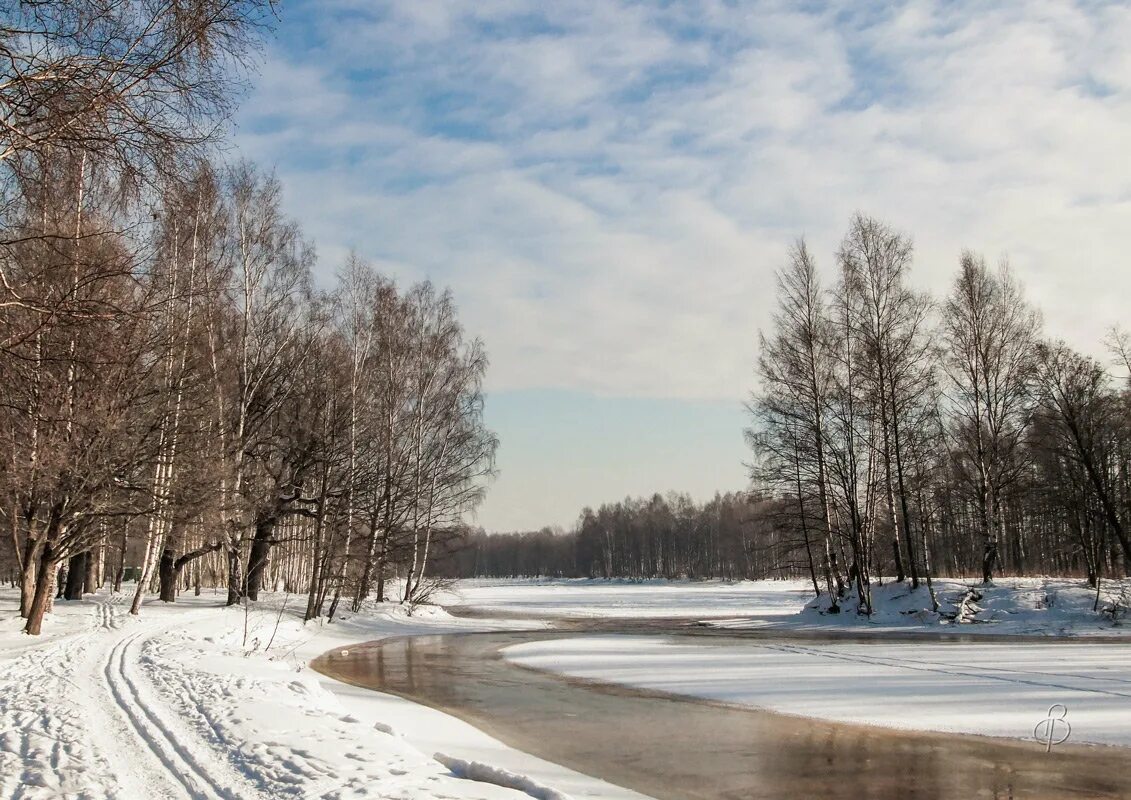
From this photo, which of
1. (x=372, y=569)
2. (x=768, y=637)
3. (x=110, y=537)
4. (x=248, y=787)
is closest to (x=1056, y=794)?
(x=248, y=787)

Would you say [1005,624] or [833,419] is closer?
[1005,624]

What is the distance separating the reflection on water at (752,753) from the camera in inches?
291

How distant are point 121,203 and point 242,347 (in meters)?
20.9

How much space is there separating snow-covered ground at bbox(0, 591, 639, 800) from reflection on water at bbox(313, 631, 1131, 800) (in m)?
0.68

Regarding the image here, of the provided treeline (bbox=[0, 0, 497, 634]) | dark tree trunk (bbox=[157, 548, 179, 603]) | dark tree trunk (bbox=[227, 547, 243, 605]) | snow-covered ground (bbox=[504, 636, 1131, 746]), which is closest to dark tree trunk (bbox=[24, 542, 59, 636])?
treeline (bbox=[0, 0, 497, 634])

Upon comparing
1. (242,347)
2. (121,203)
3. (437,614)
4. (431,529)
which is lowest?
(437,614)

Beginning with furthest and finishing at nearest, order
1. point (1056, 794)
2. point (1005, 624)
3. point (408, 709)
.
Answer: point (1005, 624)
point (408, 709)
point (1056, 794)

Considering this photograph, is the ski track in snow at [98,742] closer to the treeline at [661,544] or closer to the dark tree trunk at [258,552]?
the dark tree trunk at [258,552]

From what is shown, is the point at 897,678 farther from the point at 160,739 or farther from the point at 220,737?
the point at 160,739

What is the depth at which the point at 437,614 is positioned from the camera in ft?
109

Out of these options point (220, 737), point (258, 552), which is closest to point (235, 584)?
point (258, 552)

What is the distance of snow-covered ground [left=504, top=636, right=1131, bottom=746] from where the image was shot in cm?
1022

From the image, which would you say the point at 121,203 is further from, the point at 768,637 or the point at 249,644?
the point at 768,637
